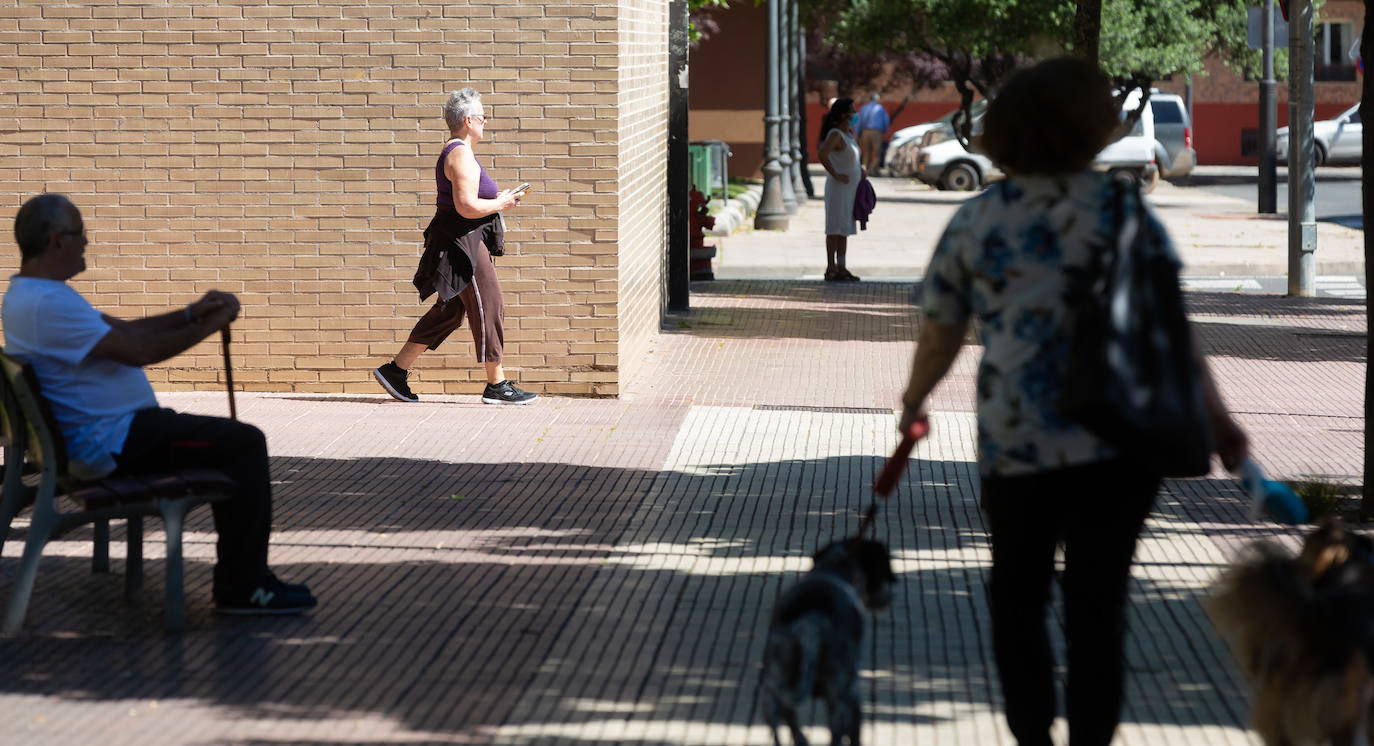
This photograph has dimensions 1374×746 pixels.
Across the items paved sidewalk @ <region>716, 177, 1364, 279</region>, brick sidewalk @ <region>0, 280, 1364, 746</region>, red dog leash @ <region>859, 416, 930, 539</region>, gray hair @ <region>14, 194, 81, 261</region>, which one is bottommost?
paved sidewalk @ <region>716, 177, 1364, 279</region>

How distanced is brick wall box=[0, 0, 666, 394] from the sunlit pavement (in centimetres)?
53

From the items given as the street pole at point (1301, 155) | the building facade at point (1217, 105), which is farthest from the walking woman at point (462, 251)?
the building facade at point (1217, 105)

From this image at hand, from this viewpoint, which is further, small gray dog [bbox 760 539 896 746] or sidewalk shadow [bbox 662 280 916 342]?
sidewalk shadow [bbox 662 280 916 342]

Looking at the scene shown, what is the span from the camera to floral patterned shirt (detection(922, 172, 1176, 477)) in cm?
381

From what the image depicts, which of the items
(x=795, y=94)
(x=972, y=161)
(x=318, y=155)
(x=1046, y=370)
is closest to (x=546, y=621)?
(x=1046, y=370)

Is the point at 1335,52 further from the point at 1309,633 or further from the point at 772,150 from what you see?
the point at 1309,633

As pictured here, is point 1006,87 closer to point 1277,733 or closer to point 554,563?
point 1277,733

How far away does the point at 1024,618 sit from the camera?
13.3 ft

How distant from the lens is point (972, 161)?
1351 inches

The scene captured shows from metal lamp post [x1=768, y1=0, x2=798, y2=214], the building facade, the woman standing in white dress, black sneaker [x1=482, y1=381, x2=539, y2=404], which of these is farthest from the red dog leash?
the building facade

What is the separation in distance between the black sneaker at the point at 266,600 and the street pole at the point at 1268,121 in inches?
964

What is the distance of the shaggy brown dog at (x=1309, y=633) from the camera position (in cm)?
347

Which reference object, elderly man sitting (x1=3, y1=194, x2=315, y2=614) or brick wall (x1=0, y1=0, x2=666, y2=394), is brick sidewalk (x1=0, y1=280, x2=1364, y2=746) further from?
brick wall (x1=0, y1=0, x2=666, y2=394)

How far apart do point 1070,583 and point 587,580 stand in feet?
9.19
